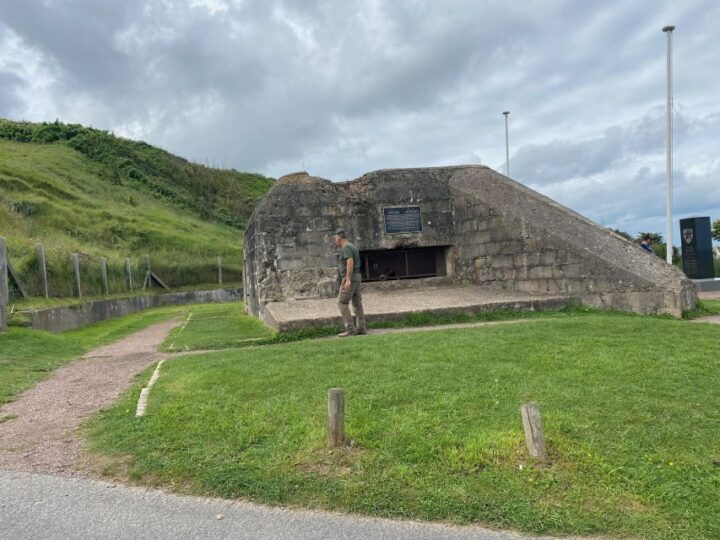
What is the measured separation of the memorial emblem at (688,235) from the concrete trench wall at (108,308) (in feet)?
65.1

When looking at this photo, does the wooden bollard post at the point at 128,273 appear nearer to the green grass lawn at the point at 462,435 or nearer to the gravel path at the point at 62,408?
the gravel path at the point at 62,408

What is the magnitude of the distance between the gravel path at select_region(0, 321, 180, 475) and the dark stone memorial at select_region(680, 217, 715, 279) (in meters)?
17.7

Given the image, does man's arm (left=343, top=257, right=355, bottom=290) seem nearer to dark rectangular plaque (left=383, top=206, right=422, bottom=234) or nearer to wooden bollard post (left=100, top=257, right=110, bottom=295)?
dark rectangular plaque (left=383, top=206, right=422, bottom=234)

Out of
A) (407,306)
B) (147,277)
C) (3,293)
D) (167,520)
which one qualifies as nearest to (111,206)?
(147,277)

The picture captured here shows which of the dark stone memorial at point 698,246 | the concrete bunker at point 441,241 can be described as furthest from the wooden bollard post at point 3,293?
the dark stone memorial at point 698,246

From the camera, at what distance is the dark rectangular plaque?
1293 cm

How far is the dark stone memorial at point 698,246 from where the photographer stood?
1862 cm

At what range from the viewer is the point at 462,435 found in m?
4.18

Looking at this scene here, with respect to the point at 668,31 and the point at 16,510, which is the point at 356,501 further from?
the point at 668,31

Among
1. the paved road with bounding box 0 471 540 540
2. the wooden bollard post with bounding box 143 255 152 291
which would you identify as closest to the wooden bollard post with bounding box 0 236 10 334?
the paved road with bounding box 0 471 540 540

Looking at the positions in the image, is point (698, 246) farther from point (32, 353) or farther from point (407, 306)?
point (32, 353)

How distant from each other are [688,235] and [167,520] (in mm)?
20171

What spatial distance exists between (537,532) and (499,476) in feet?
1.80

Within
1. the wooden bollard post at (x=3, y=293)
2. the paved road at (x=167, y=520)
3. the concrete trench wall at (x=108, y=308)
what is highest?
the wooden bollard post at (x=3, y=293)
